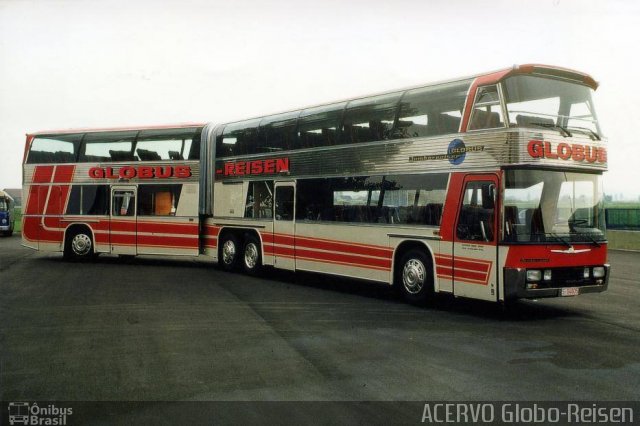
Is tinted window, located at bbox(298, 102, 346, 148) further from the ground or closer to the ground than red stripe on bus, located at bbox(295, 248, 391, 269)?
further from the ground

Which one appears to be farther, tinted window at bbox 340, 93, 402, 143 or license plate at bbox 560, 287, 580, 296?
tinted window at bbox 340, 93, 402, 143

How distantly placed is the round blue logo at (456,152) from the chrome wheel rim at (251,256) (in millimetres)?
6563

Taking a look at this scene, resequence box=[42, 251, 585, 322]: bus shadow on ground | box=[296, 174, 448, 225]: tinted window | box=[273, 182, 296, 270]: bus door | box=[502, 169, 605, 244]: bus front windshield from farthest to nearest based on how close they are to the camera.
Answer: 1. box=[273, 182, 296, 270]: bus door
2. box=[296, 174, 448, 225]: tinted window
3. box=[42, 251, 585, 322]: bus shadow on ground
4. box=[502, 169, 605, 244]: bus front windshield

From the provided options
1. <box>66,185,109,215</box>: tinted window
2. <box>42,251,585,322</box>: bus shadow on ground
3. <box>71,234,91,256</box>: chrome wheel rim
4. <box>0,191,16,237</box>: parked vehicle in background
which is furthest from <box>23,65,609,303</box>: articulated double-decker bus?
<box>0,191,16,237</box>: parked vehicle in background

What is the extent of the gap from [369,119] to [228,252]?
607 centimetres

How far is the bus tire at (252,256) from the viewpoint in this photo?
50.4ft

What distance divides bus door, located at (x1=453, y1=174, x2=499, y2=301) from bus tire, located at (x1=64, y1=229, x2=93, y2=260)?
12.6 meters

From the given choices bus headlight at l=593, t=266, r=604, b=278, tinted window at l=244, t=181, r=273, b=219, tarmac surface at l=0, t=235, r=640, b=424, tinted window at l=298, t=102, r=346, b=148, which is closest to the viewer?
tarmac surface at l=0, t=235, r=640, b=424

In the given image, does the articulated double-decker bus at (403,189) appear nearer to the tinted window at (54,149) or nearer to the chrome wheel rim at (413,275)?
the chrome wheel rim at (413,275)

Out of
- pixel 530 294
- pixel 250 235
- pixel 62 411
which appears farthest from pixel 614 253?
pixel 62 411

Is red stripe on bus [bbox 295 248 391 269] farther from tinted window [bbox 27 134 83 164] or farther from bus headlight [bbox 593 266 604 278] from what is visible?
tinted window [bbox 27 134 83 164]

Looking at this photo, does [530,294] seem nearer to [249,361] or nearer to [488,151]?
[488,151]

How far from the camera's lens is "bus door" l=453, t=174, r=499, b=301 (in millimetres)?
9469

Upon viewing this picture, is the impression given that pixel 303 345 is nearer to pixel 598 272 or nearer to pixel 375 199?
pixel 375 199
